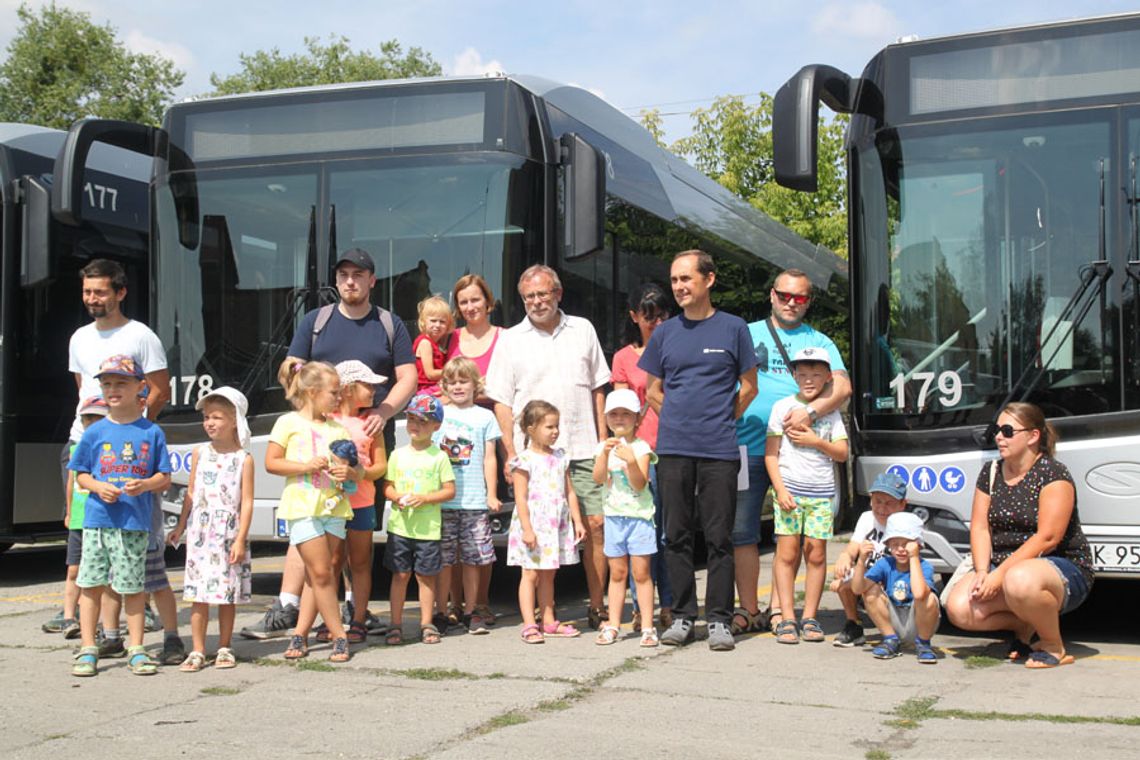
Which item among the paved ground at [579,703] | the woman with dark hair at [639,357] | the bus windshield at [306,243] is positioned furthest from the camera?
the bus windshield at [306,243]

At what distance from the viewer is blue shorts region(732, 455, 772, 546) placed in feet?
24.5

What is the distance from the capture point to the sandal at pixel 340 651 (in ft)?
22.1

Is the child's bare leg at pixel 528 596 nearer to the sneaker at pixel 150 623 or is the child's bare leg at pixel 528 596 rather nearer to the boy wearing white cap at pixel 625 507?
the boy wearing white cap at pixel 625 507

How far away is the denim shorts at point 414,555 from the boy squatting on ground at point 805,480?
5.85 feet

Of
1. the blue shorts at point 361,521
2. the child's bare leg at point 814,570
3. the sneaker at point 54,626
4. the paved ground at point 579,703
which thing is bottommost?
the paved ground at point 579,703

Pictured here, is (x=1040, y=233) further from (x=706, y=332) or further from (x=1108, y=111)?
(x=706, y=332)

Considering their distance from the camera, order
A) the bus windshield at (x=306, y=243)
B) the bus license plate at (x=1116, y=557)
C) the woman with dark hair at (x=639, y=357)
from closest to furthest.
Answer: the bus license plate at (x=1116, y=557) < the woman with dark hair at (x=639, y=357) < the bus windshield at (x=306, y=243)

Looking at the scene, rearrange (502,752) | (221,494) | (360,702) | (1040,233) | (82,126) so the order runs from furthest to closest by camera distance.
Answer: (82,126), (1040,233), (221,494), (360,702), (502,752)

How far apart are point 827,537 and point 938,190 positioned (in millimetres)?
1923

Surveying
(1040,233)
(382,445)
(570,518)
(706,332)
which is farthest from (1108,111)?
(382,445)

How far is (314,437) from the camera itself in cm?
685

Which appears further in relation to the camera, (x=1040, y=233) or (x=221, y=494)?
(x=1040, y=233)

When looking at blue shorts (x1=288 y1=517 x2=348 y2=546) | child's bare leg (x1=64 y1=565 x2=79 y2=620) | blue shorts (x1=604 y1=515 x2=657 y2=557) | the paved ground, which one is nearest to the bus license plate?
the paved ground

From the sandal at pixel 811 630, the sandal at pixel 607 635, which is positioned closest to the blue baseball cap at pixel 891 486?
the sandal at pixel 811 630
